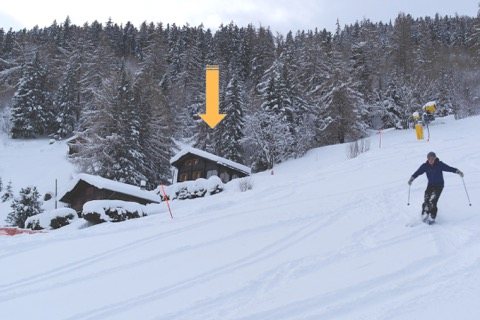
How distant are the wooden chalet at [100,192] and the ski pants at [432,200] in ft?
53.1

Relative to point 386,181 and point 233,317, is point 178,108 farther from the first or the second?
point 233,317

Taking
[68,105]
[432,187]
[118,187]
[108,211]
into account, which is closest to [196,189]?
[118,187]

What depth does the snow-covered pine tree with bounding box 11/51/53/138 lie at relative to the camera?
52.8 metres

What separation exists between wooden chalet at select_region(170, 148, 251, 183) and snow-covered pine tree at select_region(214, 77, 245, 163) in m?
4.56

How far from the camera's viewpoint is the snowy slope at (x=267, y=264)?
549 cm

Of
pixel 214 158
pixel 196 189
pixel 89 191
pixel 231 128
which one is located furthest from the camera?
pixel 231 128

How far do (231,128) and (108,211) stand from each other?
23887mm

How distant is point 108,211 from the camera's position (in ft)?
51.3

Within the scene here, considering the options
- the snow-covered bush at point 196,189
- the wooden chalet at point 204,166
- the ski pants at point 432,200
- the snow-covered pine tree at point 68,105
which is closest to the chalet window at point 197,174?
the wooden chalet at point 204,166

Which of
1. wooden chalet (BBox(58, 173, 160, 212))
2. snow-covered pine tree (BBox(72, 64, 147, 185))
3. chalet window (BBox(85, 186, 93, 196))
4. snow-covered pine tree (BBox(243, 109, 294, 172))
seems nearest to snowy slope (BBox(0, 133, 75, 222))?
snow-covered pine tree (BBox(72, 64, 147, 185))

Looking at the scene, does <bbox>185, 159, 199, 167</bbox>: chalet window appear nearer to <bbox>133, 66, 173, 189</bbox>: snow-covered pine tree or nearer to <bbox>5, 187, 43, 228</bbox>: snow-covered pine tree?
<bbox>133, 66, 173, 189</bbox>: snow-covered pine tree

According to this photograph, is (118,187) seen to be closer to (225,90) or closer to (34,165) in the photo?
(225,90)

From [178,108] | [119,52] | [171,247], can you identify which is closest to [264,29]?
[119,52]

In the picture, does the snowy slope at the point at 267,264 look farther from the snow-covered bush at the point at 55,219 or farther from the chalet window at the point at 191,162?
the chalet window at the point at 191,162
